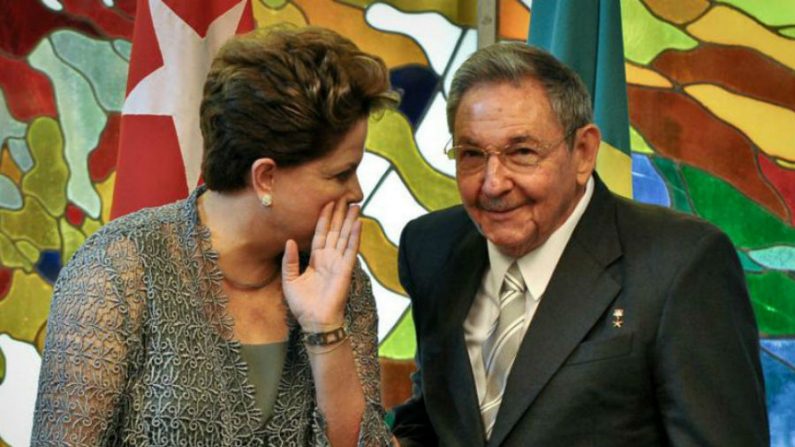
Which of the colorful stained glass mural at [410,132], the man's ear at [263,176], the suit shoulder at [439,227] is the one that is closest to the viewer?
the man's ear at [263,176]

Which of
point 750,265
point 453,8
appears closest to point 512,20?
point 453,8

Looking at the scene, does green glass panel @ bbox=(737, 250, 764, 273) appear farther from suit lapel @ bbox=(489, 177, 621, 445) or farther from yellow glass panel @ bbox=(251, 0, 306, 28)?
suit lapel @ bbox=(489, 177, 621, 445)

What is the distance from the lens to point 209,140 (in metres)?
2.19

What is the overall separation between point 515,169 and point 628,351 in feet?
1.30

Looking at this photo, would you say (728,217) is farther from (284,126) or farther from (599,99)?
(284,126)

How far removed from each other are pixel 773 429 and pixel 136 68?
2.47 meters

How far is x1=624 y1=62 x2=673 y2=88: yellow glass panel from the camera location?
4332 mm

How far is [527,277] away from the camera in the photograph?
2.40 m

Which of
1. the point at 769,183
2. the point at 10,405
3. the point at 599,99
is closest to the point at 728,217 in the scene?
the point at 769,183

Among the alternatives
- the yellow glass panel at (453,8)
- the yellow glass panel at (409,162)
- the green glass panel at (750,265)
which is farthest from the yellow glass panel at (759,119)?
the yellow glass panel at (409,162)

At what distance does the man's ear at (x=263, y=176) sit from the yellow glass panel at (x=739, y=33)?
2.58 meters

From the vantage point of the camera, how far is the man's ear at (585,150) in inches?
92.0

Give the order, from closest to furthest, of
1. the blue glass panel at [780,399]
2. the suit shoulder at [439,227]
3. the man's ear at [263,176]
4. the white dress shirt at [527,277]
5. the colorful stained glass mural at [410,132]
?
the man's ear at [263,176] → the white dress shirt at [527,277] → the suit shoulder at [439,227] → the blue glass panel at [780,399] → the colorful stained glass mural at [410,132]

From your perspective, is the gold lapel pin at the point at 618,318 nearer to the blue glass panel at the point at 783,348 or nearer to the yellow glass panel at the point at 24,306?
the blue glass panel at the point at 783,348
